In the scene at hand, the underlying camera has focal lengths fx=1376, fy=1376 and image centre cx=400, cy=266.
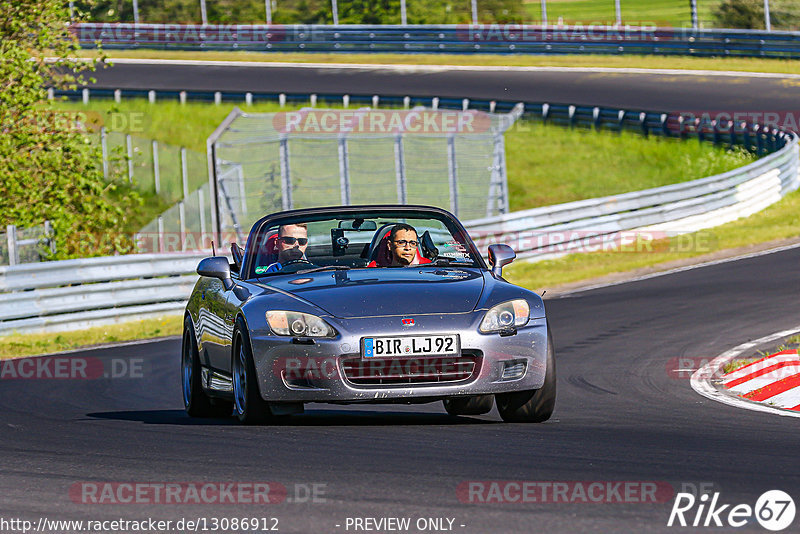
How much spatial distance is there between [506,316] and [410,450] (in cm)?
135

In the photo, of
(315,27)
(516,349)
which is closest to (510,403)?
(516,349)

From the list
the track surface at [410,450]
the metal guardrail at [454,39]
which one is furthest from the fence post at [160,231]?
the metal guardrail at [454,39]

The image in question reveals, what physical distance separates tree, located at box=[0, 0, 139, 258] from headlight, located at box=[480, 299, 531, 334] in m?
14.9

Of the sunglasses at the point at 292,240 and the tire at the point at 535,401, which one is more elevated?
the sunglasses at the point at 292,240

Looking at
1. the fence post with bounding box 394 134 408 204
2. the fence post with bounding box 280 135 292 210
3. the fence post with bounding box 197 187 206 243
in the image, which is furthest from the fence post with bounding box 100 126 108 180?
the fence post with bounding box 394 134 408 204

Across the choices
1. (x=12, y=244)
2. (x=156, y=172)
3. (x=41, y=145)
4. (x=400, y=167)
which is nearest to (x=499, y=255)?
(x=12, y=244)

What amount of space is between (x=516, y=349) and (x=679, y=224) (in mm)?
17290

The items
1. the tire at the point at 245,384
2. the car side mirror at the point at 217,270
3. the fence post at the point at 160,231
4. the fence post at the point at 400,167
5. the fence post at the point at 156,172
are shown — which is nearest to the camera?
the tire at the point at 245,384

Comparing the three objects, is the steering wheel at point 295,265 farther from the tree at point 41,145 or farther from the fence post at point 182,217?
the fence post at point 182,217

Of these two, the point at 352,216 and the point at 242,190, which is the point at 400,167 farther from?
the point at 352,216

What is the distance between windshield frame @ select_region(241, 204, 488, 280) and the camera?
30.6ft

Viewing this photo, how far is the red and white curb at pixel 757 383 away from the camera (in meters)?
9.46

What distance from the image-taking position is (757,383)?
408 inches

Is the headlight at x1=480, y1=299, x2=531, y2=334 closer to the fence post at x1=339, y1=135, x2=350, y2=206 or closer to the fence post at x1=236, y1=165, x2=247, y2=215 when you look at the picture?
the fence post at x1=339, y1=135, x2=350, y2=206
